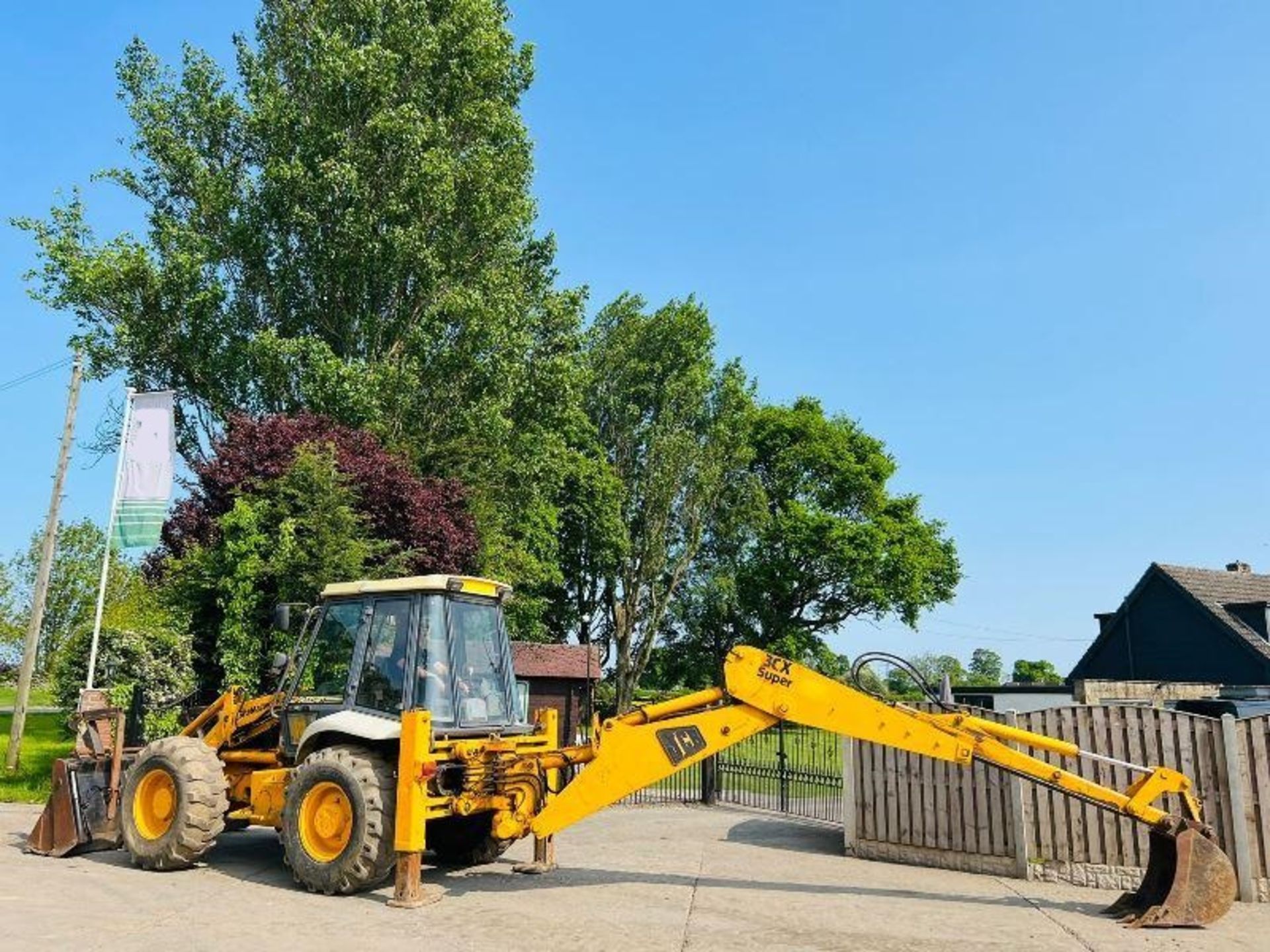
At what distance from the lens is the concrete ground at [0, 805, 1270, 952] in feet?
23.2

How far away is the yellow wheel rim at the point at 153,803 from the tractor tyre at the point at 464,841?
101 inches

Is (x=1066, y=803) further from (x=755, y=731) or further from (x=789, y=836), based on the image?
(x=789, y=836)

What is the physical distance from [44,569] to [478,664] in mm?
14638

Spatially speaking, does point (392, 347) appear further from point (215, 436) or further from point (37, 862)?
point (37, 862)

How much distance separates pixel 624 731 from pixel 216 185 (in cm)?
2001

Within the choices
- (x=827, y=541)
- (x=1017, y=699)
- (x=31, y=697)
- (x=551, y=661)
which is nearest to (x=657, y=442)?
(x=827, y=541)

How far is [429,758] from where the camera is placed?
8.25 metres

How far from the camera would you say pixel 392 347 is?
23312mm

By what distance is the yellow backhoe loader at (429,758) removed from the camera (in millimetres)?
8102

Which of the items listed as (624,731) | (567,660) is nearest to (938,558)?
(567,660)

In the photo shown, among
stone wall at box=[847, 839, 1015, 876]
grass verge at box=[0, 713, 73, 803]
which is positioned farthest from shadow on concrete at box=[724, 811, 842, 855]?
grass verge at box=[0, 713, 73, 803]

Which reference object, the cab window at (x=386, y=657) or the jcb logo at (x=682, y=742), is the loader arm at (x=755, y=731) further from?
the cab window at (x=386, y=657)

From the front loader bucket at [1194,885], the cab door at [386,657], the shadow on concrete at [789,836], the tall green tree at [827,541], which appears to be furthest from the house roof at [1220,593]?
the cab door at [386,657]

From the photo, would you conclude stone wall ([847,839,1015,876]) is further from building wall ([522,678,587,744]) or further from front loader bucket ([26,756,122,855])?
building wall ([522,678,587,744])
